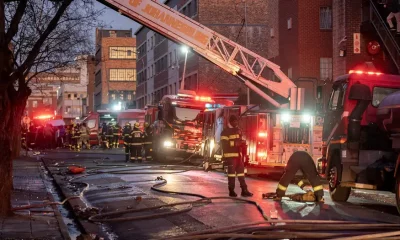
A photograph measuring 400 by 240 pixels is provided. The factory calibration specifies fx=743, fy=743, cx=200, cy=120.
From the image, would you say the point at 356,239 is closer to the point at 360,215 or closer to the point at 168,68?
the point at 360,215

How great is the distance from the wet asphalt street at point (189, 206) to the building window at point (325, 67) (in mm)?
13313

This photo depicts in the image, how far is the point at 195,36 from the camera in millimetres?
23031

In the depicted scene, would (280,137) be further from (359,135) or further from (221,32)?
(221,32)

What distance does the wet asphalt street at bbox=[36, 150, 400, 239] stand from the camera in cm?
1128

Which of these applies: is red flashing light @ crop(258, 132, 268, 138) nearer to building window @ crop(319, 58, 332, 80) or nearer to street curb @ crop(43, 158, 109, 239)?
street curb @ crop(43, 158, 109, 239)

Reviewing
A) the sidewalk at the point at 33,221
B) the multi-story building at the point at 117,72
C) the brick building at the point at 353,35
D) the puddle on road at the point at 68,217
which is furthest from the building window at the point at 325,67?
the multi-story building at the point at 117,72

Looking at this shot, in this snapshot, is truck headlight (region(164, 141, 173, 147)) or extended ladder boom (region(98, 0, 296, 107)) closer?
extended ladder boom (region(98, 0, 296, 107))

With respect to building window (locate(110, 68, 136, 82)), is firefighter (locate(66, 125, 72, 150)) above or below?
below

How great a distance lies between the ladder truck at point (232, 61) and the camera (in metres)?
20.6

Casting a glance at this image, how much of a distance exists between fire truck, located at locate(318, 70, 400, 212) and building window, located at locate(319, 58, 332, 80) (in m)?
18.2

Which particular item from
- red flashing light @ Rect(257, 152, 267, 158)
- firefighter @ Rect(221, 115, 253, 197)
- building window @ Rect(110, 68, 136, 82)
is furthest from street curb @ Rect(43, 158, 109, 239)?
building window @ Rect(110, 68, 136, 82)

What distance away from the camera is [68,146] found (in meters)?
51.3

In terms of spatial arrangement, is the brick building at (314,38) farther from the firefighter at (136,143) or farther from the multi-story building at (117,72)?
the multi-story building at (117,72)

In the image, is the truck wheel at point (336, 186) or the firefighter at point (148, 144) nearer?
the truck wheel at point (336, 186)
